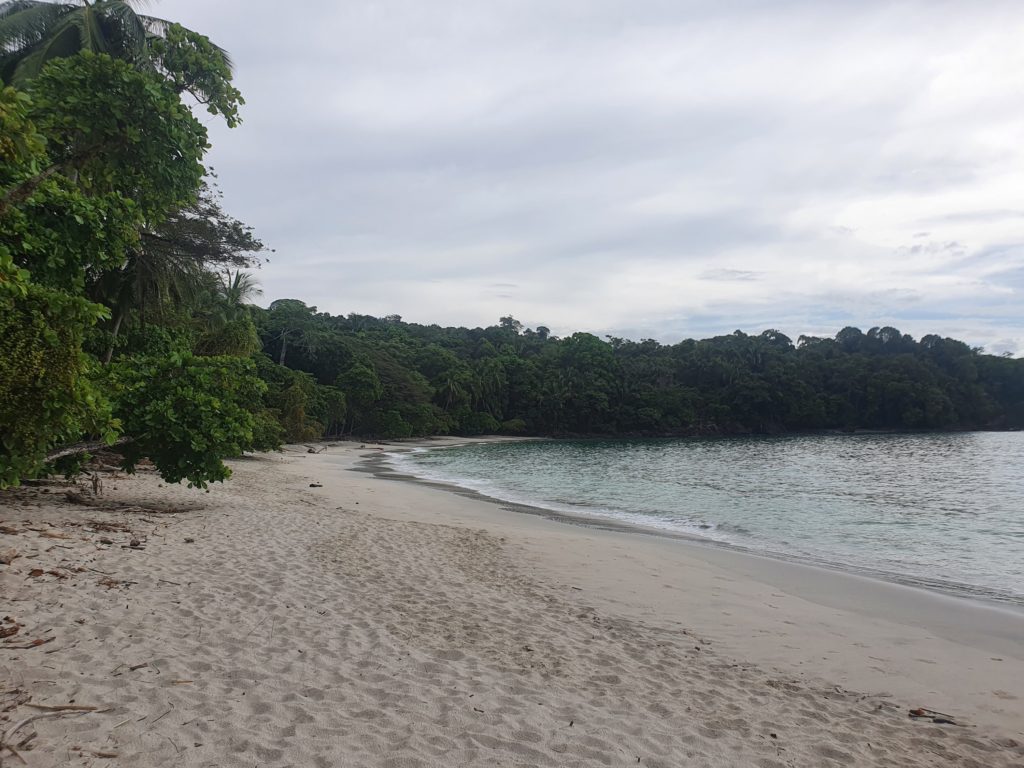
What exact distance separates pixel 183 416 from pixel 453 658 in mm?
7570

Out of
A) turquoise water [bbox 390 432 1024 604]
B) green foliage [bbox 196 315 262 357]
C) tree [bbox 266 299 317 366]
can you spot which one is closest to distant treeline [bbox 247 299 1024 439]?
tree [bbox 266 299 317 366]

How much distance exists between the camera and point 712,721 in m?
4.40

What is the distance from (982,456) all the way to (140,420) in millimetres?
51723

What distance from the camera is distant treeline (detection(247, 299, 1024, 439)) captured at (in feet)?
258

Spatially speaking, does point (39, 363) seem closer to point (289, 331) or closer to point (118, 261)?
point (118, 261)

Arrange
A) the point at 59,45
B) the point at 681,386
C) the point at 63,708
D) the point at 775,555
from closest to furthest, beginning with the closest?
the point at 63,708, the point at 775,555, the point at 59,45, the point at 681,386

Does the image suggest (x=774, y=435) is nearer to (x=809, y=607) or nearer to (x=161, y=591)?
(x=809, y=607)

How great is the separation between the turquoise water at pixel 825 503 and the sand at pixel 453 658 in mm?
3652

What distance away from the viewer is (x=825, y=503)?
837 inches

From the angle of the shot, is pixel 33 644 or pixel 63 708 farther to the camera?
pixel 33 644

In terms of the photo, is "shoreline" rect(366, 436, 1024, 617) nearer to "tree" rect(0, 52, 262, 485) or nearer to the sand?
the sand

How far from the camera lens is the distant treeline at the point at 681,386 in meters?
78.7

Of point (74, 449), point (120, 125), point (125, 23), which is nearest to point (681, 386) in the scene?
point (125, 23)

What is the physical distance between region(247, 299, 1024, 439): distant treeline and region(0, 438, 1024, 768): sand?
6189cm
